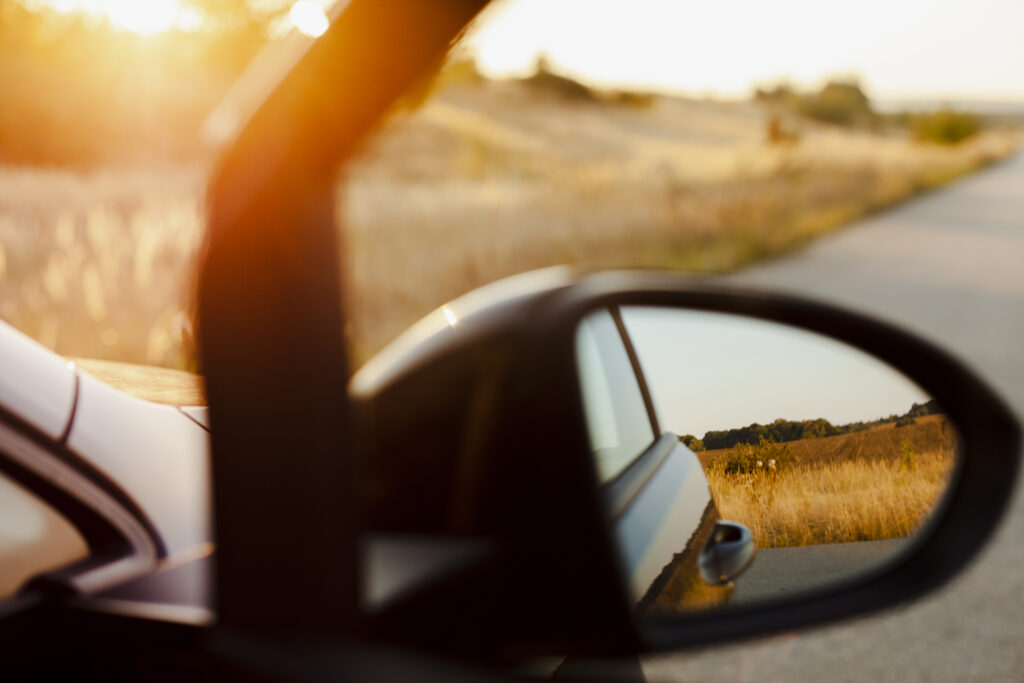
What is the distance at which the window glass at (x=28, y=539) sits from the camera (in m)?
1.05

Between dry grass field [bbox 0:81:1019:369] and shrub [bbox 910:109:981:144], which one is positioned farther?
shrub [bbox 910:109:981:144]

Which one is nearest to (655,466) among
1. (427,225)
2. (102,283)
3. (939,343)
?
(939,343)

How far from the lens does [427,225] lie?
1367 cm

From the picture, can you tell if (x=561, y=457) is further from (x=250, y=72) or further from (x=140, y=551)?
(x=140, y=551)

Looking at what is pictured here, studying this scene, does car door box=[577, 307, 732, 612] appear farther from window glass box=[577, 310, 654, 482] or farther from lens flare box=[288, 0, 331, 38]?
lens flare box=[288, 0, 331, 38]

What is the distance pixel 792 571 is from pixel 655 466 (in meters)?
0.23

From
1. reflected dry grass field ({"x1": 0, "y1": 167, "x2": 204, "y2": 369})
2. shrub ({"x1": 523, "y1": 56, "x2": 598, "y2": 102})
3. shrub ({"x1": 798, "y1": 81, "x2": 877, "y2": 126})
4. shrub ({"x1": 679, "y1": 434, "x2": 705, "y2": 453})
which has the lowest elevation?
shrub ({"x1": 679, "y1": 434, "x2": 705, "y2": 453})

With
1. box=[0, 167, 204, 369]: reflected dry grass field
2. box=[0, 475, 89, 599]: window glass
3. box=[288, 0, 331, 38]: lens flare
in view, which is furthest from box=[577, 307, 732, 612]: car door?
box=[0, 167, 204, 369]: reflected dry grass field

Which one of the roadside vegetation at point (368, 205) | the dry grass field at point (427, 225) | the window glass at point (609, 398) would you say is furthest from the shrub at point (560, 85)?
the window glass at point (609, 398)

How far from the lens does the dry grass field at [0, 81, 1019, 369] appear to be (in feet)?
12.7

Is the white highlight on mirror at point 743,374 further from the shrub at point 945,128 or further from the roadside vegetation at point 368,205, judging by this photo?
the shrub at point 945,128

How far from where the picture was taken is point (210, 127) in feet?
2.41

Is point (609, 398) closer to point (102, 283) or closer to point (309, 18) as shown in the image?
point (309, 18)

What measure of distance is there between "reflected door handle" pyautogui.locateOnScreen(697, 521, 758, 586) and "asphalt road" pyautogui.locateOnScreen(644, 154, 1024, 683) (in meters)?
0.10
